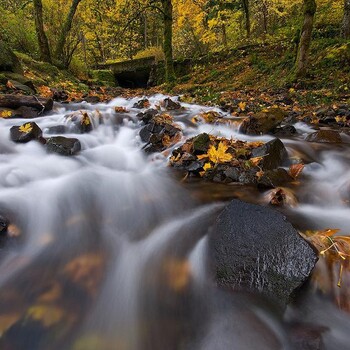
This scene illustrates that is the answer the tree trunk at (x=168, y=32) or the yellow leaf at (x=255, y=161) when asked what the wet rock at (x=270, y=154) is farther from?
the tree trunk at (x=168, y=32)

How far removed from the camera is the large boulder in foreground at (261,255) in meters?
1.69

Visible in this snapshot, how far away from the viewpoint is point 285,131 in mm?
5156

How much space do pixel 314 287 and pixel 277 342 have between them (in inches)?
17.6

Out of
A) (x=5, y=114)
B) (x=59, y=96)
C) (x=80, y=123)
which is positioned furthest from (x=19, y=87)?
(x=80, y=123)

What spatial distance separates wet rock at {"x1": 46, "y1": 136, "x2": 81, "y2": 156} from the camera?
3.95 metres

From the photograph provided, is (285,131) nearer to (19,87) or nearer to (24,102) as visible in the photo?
(24,102)

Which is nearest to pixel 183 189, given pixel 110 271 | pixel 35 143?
pixel 110 271

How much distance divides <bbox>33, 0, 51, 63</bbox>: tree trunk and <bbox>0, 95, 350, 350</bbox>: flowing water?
8.86m

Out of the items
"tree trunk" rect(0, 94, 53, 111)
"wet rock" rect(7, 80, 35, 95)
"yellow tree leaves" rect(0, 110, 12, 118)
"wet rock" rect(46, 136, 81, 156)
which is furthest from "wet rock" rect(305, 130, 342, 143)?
"wet rock" rect(7, 80, 35, 95)

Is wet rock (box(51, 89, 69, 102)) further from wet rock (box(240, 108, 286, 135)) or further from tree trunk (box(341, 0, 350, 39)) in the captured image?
tree trunk (box(341, 0, 350, 39))

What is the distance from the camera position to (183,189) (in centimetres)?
316

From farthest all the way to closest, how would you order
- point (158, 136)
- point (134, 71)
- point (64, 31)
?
point (134, 71)
point (64, 31)
point (158, 136)

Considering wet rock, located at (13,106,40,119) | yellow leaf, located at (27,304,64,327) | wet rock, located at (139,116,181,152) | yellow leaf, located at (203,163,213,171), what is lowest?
yellow leaf, located at (27,304,64,327)

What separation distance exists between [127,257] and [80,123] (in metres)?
3.54
